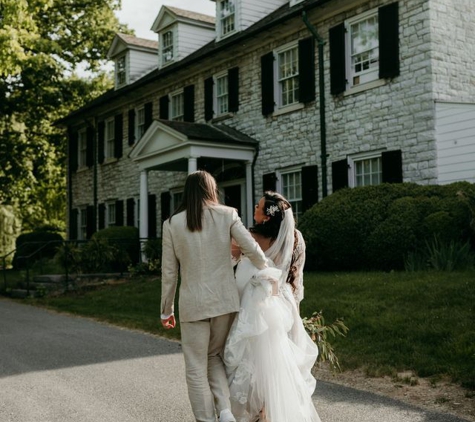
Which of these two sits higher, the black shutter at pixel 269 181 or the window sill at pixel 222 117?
the window sill at pixel 222 117

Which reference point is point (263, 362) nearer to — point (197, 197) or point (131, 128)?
point (197, 197)

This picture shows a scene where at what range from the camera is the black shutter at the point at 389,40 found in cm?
1491

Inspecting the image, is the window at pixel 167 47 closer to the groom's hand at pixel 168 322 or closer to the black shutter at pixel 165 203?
the black shutter at pixel 165 203

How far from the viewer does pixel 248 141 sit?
18938mm

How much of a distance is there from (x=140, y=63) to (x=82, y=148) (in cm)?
487

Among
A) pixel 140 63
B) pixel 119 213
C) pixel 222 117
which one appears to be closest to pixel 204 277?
pixel 222 117

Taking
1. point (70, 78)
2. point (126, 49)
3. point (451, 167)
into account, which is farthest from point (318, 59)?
point (70, 78)

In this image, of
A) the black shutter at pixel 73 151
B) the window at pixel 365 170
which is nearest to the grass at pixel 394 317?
the window at pixel 365 170

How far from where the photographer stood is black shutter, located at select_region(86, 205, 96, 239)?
2824 centimetres

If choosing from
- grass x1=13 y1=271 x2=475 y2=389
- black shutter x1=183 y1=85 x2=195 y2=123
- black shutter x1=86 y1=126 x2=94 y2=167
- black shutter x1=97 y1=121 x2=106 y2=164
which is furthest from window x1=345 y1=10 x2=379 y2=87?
black shutter x1=86 y1=126 x2=94 y2=167

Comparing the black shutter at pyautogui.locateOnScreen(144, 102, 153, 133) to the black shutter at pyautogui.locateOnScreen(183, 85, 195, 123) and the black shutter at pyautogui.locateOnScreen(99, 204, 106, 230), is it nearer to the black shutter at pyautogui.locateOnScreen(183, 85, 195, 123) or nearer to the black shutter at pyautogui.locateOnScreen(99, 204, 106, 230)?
the black shutter at pyautogui.locateOnScreen(183, 85, 195, 123)

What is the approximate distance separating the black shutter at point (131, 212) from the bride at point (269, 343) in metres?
20.4

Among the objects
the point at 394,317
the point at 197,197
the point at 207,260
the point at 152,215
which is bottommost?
the point at 394,317

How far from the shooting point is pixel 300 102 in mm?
17531
